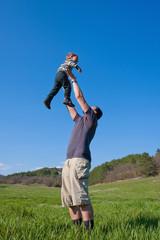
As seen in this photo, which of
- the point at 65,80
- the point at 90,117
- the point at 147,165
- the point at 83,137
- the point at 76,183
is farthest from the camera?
the point at 147,165

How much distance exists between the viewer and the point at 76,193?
2.76m

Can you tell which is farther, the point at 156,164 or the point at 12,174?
the point at 12,174

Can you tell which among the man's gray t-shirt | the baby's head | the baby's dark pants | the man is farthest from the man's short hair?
the baby's head

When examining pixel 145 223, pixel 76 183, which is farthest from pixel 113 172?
pixel 76 183

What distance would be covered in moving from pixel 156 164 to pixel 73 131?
58.1 metres

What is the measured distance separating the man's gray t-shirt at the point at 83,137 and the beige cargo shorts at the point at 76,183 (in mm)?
99

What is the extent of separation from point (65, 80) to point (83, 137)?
1.29 meters

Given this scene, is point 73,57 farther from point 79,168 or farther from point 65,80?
point 79,168

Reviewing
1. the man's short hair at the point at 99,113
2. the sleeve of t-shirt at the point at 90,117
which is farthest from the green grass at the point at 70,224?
the man's short hair at the point at 99,113

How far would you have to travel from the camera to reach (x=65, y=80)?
12.4 feet

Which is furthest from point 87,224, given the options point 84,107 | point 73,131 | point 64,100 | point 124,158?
point 124,158

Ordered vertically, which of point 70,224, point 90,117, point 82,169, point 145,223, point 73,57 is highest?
point 73,57

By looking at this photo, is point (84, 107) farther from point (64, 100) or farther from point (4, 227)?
point (4, 227)

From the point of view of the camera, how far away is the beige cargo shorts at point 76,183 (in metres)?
Result: 2.75
